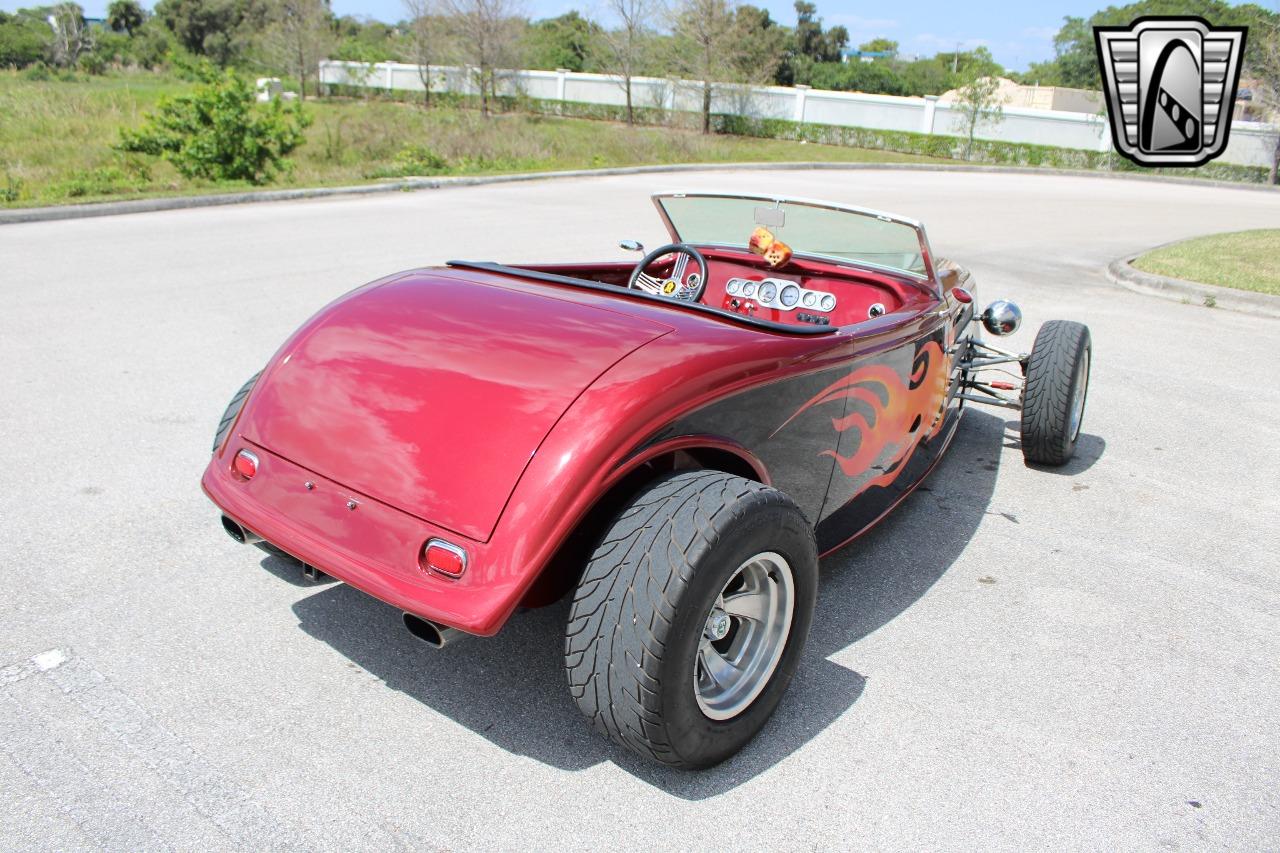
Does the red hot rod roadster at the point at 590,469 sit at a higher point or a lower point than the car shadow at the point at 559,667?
higher

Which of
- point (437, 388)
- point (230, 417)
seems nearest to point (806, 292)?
point (437, 388)

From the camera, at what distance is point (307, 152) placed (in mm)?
20016

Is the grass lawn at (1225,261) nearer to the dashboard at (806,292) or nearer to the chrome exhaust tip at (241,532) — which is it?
the dashboard at (806,292)

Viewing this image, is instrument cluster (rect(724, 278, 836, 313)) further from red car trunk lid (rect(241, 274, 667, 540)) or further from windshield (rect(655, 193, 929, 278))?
red car trunk lid (rect(241, 274, 667, 540))

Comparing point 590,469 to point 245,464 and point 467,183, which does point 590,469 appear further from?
point 467,183

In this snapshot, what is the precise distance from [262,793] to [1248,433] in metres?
5.73

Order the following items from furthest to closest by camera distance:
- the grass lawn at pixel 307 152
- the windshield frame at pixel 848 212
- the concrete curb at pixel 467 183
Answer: the grass lawn at pixel 307 152 < the concrete curb at pixel 467 183 < the windshield frame at pixel 848 212

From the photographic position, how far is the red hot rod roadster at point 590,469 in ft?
7.68

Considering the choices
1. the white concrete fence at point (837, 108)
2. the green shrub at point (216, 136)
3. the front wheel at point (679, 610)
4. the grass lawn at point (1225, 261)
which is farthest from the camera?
the white concrete fence at point (837, 108)

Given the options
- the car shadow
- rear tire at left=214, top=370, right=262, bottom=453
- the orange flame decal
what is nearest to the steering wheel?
the orange flame decal

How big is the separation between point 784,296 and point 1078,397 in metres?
1.85

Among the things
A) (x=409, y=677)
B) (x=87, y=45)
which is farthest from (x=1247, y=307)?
(x=87, y=45)

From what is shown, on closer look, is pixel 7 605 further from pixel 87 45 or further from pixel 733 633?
pixel 87 45

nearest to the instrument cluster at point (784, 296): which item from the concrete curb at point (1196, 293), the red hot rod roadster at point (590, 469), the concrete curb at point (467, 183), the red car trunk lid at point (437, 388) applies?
the red hot rod roadster at point (590, 469)
